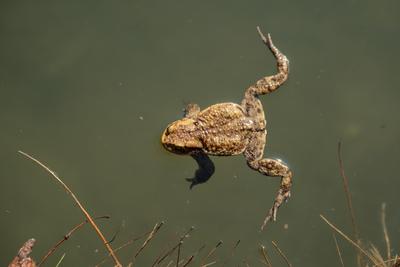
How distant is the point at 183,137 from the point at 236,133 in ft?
1.58

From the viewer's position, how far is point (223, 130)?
4059mm

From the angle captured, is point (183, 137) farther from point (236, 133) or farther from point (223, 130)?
point (236, 133)

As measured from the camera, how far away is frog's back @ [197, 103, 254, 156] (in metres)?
4.05

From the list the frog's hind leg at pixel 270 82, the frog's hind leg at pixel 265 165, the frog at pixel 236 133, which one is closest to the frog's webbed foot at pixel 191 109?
the frog at pixel 236 133

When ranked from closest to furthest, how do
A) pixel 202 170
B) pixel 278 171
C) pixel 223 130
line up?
pixel 223 130 < pixel 278 171 < pixel 202 170

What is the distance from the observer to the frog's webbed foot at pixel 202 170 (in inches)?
179

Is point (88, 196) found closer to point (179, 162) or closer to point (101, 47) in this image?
point (179, 162)

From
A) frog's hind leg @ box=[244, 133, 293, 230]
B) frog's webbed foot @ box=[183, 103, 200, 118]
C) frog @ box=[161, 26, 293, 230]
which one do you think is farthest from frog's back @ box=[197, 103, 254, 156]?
frog's webbed foot @ box=[183, 103, 200, 118]

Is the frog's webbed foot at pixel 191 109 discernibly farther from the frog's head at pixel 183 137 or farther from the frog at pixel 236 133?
the frog's head at pixel 183 137

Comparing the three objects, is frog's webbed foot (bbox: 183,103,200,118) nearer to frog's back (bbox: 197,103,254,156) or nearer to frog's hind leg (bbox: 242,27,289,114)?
frog's back (bbox: 197,103,254,156)

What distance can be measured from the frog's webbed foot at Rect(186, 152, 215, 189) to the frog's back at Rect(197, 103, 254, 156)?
1.35 feet

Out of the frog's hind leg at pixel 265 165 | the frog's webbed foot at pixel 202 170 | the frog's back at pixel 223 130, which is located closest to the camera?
the frog's back at pixel 223 130

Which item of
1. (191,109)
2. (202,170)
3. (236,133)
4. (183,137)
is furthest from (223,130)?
(202,170)

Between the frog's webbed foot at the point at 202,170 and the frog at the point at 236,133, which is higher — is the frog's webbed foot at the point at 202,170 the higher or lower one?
the lower one
